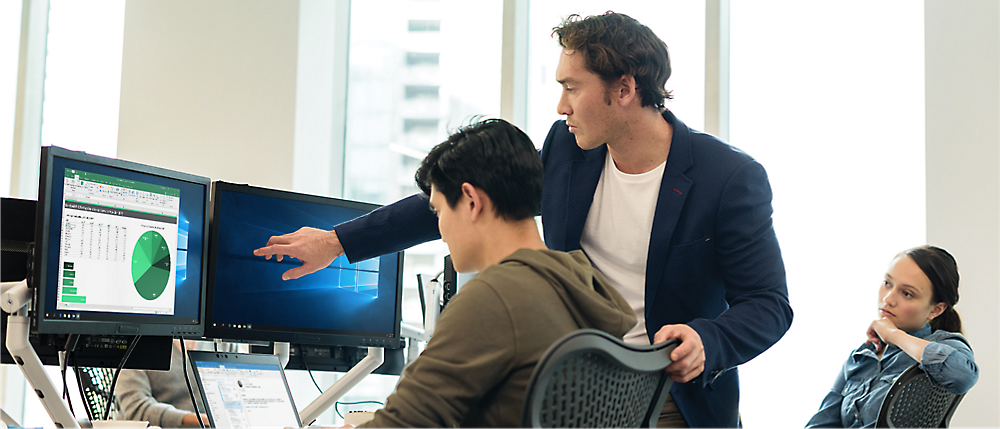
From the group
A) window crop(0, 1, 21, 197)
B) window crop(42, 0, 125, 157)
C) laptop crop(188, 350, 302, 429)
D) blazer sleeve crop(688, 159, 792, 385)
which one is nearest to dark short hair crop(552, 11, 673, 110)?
blazer sleeve crop(688, 159, 792, 385)

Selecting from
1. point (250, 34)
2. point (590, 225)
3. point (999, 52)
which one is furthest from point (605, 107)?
point (250, 34)

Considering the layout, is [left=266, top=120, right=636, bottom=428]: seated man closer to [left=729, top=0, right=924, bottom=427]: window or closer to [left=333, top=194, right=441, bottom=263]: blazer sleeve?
[left=333, top=194, right=441, bottom=263]: blazer sleeve

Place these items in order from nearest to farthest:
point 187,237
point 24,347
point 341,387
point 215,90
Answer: point 24,347
point 187,237
point 341,387
point 215,90

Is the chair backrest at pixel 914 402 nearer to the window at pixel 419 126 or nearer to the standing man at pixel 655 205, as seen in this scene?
the standing man at pixel 655 205

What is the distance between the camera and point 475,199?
113cm

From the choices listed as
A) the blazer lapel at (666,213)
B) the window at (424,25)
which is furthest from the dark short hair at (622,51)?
the window at (424,25)

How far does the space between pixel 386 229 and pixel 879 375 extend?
1.67 meters

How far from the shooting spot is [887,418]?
1903 mm

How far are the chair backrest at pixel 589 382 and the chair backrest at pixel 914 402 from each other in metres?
1.27

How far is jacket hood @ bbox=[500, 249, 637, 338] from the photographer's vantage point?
3.29ft

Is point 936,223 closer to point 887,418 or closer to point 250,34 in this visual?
point 887,418

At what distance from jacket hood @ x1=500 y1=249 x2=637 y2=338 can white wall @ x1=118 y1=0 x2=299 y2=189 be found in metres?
2.74

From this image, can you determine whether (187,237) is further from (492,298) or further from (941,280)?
(941,280)

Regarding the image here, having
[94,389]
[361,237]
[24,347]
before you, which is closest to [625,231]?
[361,237]
